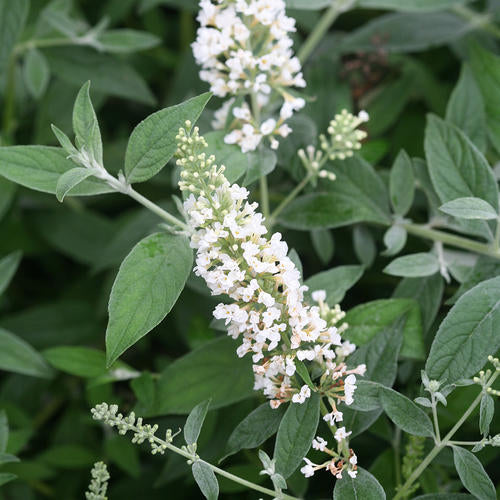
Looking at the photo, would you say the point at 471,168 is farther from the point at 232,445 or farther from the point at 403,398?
the point at 232,445

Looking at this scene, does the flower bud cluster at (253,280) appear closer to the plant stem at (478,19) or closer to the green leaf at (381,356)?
the green leaf at (381,356)

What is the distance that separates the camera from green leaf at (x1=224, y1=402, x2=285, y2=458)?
1029 millimetres

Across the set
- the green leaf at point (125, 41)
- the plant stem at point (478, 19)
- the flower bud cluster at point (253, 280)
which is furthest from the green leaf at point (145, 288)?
the plant stem at point (478, 19)

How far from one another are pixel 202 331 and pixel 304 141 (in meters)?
0.46

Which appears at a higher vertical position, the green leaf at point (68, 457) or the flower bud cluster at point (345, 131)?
the flower bud cluster at point (345, 131)

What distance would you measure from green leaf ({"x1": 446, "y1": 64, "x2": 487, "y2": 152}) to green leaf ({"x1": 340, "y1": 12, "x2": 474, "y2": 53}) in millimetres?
290

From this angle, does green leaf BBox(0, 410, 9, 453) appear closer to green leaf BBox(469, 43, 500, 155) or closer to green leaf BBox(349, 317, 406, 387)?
green leaf BBox(349, 317, 406, 387)

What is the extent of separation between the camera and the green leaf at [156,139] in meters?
0.99

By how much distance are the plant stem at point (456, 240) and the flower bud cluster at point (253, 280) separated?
0.37 metres

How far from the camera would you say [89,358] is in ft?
4.43

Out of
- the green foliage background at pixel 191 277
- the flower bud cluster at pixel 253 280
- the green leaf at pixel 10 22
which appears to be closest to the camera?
the flower bud cluster at pixel 253 280

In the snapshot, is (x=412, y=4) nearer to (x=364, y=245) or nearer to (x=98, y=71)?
(x=364, y=245)

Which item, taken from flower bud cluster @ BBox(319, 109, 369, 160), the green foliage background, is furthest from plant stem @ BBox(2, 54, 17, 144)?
flower bud cluster @ BBox(319, 109, 369, 160)

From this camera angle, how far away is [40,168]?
1062 millimetres
